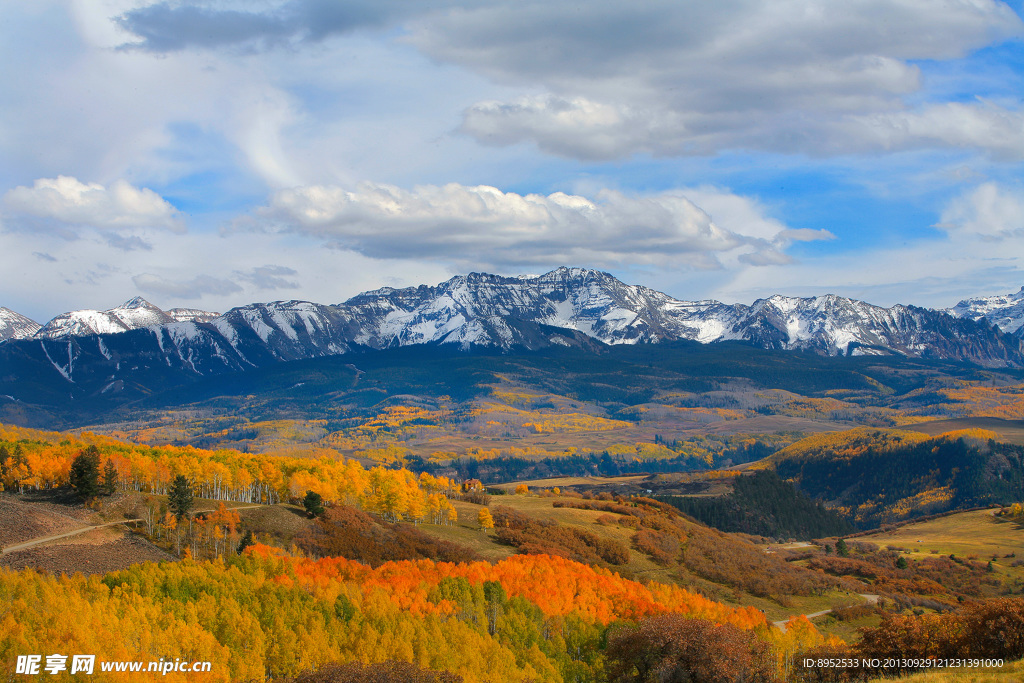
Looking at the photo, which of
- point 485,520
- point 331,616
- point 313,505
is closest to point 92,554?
point 313,505

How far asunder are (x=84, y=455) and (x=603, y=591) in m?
92.9

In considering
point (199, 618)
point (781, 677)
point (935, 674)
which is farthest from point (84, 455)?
point (935, 674)

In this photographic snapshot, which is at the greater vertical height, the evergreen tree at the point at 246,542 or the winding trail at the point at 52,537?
the winding trail at the point at 52,537

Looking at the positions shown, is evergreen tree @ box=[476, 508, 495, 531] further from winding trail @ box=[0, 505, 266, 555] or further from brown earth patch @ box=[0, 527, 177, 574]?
brown earth patch @ box=[0, 527, 177, 574]

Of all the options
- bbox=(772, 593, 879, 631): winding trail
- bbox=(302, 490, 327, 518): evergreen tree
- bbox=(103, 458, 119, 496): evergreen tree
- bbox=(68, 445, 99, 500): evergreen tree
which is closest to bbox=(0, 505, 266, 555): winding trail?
bbox=(68, 445, 99, 500): evergreen tree

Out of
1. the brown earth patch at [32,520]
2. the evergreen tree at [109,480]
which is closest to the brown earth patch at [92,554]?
the brown earth patch at [32,520]

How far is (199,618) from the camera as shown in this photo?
279 feet

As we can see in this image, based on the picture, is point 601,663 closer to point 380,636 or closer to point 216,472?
point 380,636

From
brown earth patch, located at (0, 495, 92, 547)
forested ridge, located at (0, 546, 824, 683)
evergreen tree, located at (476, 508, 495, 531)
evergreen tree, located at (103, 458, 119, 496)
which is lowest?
evergreen tree, located at (476, 508, 495, 531)

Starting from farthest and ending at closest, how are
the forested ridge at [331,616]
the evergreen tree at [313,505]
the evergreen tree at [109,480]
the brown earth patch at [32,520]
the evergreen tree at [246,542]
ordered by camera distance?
the evergreen tree at [313,505], the evergreen tree at [109,480], the evergreen tree at [246,542], the brown earth patch at [32,520], the forested ridge at [331,616]

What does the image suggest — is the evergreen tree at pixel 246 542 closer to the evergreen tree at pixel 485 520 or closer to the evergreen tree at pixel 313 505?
the evergreen tree at pixel 313 505

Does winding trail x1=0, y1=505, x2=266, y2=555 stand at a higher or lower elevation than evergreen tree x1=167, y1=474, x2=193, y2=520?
lower

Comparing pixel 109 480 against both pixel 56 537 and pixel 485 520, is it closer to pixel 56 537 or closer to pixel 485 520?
pixel 56 537

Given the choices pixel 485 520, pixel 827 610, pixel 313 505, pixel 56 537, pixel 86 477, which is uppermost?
pixel 86 477
